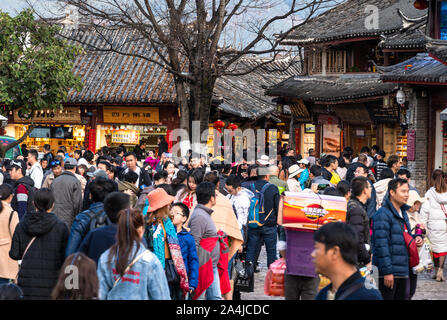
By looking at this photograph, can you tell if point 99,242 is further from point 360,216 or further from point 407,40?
point 407,40

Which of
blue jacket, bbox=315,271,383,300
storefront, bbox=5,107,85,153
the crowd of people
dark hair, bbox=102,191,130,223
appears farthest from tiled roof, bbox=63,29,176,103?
blue jacket, bbox=315,271,383,300

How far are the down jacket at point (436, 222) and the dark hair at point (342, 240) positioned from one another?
760cm

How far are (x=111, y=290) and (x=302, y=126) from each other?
2961cm

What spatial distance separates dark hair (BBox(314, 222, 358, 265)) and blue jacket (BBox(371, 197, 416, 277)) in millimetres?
3012

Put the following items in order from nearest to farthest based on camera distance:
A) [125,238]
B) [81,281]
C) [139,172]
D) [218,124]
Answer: [81,281]
[125,238]
[139,172]
[218,124]

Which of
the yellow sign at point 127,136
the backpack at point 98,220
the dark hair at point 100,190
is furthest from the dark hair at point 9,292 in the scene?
the yellow sign at point 127,136

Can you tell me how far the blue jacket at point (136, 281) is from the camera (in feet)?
17.1

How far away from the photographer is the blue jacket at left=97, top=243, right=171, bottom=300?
5.23 meters

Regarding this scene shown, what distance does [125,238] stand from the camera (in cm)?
534

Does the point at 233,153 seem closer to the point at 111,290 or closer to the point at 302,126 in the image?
the point at 302,126

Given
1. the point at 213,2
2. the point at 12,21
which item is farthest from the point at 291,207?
the point at 213,2

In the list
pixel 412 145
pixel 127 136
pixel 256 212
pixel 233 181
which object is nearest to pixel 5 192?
pixel 233 181

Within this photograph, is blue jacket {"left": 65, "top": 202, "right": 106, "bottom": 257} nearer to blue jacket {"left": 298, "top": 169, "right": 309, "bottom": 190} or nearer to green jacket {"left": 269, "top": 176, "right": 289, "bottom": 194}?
green jacket {"left": 269, "top": 176, "right": 289, "bottom": 194}

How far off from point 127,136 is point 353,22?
35.3ft
